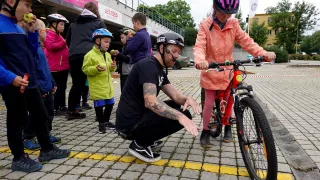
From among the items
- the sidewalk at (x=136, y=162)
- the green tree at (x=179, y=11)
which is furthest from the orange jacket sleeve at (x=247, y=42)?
the green tree at (x=179, y=11)

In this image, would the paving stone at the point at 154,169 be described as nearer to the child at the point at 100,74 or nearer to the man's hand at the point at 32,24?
the child at the point at 100,74

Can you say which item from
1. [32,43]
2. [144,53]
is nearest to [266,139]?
[32,43]

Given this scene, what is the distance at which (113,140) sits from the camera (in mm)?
3846

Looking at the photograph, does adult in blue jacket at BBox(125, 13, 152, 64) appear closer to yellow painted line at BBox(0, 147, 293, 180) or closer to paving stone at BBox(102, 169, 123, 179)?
yellow painted line at BBox(0, 147, 293, 180)

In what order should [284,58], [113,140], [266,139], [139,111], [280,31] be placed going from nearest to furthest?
[266,139] < [139,111] < [113,140] < [284,58] < [280,31]

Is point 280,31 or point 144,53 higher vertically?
point 280,31

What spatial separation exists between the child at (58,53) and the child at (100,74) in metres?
1.07

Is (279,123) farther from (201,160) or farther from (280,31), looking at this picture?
(280,31)

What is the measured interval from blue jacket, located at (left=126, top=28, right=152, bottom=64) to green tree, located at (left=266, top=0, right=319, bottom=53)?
197ft

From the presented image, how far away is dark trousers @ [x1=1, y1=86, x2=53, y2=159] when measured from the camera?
2697mm

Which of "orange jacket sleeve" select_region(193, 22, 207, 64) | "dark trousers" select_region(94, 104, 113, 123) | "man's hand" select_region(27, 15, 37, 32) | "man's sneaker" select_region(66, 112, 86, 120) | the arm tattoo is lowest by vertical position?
"man's sneaker" select_region(66, 112, 86, 120)

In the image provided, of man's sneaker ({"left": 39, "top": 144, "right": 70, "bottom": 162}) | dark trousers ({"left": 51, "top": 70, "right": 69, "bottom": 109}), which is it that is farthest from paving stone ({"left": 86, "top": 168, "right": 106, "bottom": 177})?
dark trousers ({"left": 51, "top": 70, "right": 69, "bottom": 109})

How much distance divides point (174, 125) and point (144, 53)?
2.39 m

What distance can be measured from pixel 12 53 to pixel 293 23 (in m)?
64.0
